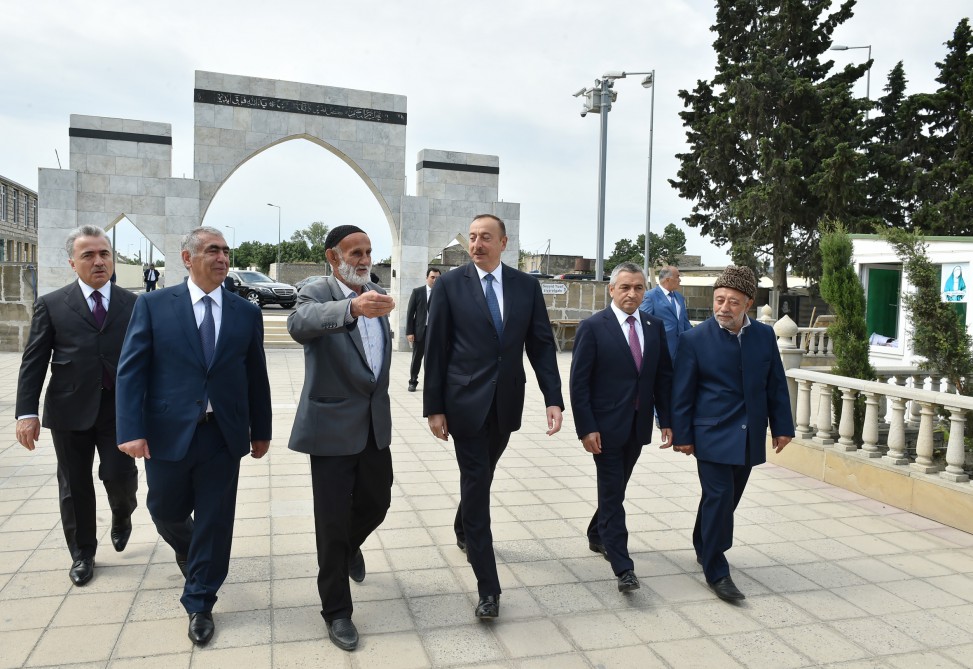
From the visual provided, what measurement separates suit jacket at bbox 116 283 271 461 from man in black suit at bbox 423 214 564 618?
3.17 feet

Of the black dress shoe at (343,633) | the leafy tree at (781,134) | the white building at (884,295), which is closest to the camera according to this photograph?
the black dress shoe at (343,633)

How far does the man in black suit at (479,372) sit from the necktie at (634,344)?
0.60 m

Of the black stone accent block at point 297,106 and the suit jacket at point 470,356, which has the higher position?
the black stone accent block at point 297,106

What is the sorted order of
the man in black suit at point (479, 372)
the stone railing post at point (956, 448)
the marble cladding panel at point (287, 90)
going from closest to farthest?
1. the man in black suit at point (479, 372)
2. the stone railing post at point (956, 448)
3. the marble cladding panel at point (287, 90)

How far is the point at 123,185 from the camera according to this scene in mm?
15562

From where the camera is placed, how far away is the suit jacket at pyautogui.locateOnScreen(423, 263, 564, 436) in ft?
12.4

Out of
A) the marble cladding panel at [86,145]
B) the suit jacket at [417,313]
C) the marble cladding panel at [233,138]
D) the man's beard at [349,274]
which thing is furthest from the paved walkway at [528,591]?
the marble cladding panel at [233,138]

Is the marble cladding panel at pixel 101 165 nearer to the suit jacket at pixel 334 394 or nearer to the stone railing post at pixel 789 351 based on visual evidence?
the stone railing post at pixel 789 351

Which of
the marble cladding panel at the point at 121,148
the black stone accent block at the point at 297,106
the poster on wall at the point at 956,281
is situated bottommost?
the poster on wall at the point at 956,281

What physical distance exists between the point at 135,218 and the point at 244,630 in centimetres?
1420

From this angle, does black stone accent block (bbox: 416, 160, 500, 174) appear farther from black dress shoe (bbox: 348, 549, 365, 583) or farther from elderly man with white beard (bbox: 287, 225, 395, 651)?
elderly man with white beard (bbox: 287, 225, 395, 651)

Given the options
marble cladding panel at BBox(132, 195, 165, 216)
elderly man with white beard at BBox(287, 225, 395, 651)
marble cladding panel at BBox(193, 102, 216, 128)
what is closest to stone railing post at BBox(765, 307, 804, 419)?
elderly man with white beard at BBox(287, 225, 395, 651)

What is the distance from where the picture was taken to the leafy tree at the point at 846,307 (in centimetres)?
674

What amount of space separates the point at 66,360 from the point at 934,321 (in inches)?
240
